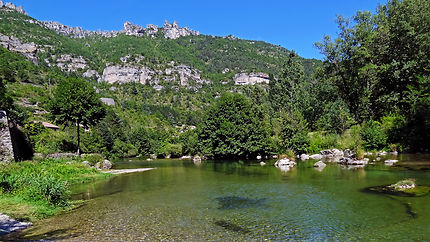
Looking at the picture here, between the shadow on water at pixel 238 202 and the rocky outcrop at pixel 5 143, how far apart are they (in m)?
20.0

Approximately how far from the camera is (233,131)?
46.5 m

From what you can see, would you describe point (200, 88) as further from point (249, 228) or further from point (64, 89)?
point (249, 228)

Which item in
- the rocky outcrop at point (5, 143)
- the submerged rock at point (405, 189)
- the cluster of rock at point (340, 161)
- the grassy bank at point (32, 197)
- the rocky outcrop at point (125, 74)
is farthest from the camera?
the rocky outcrop at point (125, 74)

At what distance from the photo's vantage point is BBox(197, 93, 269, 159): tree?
4575 centimetres

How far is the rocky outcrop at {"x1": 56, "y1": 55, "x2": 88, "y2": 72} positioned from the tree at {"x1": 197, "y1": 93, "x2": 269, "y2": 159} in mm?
133220

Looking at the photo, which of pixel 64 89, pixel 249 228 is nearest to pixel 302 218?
pixel 249 228

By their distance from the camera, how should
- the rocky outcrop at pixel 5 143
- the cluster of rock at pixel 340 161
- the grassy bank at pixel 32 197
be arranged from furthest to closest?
the cluster of rock at pixel 340 161, the rocky outcrop at pixel 5 143, the grassy bank at pixel 32 197

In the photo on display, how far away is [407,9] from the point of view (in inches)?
1591

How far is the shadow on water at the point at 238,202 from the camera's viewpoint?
13148 mm

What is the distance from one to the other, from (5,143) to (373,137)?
145 feet

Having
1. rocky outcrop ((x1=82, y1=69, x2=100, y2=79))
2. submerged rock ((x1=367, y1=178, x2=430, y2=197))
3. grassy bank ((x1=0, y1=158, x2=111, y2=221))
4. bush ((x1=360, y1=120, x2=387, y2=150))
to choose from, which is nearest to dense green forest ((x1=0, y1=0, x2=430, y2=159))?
bush ((x1=360, y1=120, x2=387, y2=150))

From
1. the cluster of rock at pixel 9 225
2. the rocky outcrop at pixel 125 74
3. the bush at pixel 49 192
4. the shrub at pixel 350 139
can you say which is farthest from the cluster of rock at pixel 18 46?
the cluster of rock at pixel 9 225

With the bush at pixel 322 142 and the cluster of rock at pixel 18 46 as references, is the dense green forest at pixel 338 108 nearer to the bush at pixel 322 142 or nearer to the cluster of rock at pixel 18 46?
the bush at pixel 322 142

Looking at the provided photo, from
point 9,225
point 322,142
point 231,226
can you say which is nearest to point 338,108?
point 322,142
